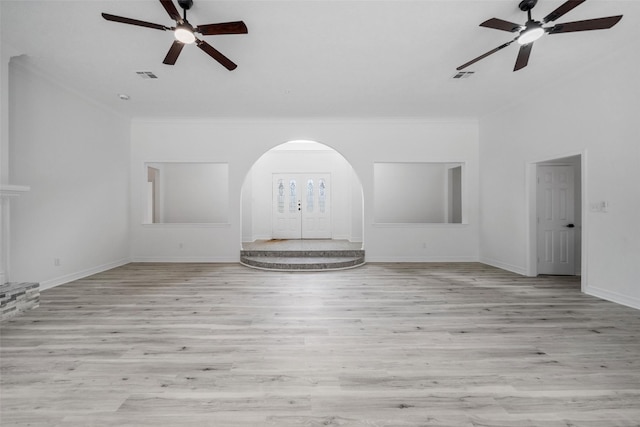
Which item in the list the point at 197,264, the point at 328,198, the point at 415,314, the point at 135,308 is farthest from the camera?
the point at 328,198

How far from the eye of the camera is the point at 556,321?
3.24 metres

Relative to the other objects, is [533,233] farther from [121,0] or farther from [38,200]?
[38,200]

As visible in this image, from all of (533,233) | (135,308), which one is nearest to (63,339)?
(135,308)

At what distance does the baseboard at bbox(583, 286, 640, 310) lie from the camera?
144 inches

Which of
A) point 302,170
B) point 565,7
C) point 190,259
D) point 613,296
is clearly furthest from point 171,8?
point 302,170

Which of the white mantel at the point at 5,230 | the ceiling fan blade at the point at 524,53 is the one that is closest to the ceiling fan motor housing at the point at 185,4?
the white mantel at the point at 5,230

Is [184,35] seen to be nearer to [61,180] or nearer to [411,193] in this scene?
[61,180]

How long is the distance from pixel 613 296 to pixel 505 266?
214cm

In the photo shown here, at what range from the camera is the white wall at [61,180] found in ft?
13.7

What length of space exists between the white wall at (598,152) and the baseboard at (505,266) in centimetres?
2

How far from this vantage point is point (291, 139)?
6855mm

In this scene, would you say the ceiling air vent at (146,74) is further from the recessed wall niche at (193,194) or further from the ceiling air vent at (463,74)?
the recessed wall niche at (193,194)

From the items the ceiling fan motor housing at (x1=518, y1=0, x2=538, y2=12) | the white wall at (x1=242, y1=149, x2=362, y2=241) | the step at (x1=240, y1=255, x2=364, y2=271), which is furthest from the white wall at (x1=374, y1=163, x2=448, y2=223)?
the ceiling fan motor housing at (x1=518, y1=0, x2=538, y2=12)

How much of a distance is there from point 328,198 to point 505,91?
232 inches
